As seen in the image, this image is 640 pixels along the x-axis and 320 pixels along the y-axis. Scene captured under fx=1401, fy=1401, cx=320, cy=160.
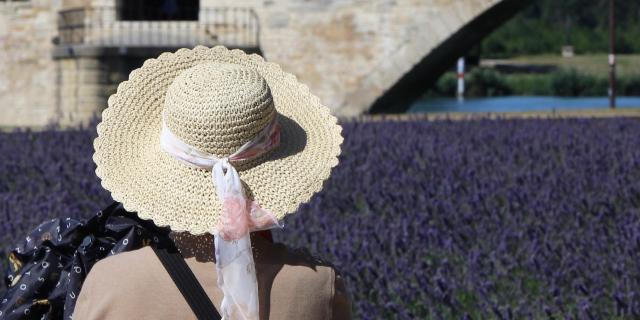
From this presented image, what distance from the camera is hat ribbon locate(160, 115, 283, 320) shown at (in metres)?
2.24

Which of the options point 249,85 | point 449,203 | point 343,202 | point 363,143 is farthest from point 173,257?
point 363,143

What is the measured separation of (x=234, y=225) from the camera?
2.27 metres

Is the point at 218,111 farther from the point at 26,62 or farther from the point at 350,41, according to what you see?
the point at 26,62

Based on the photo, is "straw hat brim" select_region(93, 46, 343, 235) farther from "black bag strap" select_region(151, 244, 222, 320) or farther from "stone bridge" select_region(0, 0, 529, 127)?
"stone bridge" select_region(0, 0, 529, 127)

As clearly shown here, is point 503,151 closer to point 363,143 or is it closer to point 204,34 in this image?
point 363,143

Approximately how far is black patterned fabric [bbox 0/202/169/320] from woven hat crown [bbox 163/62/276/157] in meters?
0.34

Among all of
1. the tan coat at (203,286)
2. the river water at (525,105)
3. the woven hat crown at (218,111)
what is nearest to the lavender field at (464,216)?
the tan coat at (203,286)

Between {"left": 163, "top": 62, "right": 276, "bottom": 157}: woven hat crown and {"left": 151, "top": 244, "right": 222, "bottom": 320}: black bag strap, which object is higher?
{"left": 163, "top": 62, "right": 276, "bottom": 157}: woven hat crown

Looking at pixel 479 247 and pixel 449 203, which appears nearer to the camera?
pixel 479 247

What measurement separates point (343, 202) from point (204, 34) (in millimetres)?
14788

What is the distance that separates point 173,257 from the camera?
227 centimetres

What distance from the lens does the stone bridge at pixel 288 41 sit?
19.9 meters

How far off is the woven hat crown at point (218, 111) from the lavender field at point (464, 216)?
1.96 metres

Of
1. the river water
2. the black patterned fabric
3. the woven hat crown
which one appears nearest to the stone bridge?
the river water
